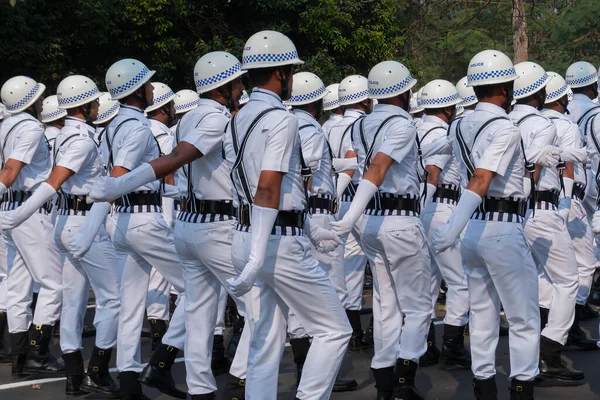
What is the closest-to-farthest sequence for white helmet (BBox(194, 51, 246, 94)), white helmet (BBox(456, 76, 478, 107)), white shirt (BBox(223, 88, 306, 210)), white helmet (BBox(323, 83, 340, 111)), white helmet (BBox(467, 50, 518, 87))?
1. white shirt (BBox(223, 88, 306, 210))
2. white helmet (BBox(467, 50, 518, 87))
3. white helmet (BBox(194, 51, 246, 94))
4. white helmet (BBox(456, 76, 478, 107))
5. white helmet (BBox(323, 83, 340, 111))

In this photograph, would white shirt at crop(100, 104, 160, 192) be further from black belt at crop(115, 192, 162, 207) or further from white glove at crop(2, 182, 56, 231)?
white glove at crop(2, 182, 56, 231)

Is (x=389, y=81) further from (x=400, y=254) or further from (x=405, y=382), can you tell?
(x=405, y=382)

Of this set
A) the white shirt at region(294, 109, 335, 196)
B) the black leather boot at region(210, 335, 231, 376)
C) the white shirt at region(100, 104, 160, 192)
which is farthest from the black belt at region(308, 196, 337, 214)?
the white shirt at region(100, 104, 160, 192)

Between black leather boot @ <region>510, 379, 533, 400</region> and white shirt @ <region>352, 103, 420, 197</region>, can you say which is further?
white shirt @ <region>352, 103, 420, 197</region>

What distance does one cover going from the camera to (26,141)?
346 inches

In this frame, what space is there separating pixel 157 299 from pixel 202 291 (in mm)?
2990

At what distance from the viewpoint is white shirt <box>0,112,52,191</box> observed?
8.77 metres

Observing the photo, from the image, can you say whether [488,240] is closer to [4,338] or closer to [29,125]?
[29,125]

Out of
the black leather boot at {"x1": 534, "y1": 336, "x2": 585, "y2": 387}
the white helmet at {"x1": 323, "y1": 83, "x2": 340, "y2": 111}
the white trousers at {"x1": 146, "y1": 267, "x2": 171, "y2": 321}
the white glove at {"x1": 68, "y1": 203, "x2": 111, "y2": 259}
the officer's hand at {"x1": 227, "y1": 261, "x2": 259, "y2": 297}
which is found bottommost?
the black leather boot at {"x1": 534, "y1": 336, "x2": 585, "y2": 387}

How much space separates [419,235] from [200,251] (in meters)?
1.75

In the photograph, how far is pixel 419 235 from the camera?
7340mm

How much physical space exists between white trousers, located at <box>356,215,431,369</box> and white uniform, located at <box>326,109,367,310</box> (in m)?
2.48

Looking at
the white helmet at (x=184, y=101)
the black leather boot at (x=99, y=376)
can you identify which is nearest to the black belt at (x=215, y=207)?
the black leather boot at (x=99, y=376)

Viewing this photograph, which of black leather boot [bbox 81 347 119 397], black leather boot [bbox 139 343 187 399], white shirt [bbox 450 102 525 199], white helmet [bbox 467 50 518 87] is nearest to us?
white shirt [bbox 450 102 525 199]
